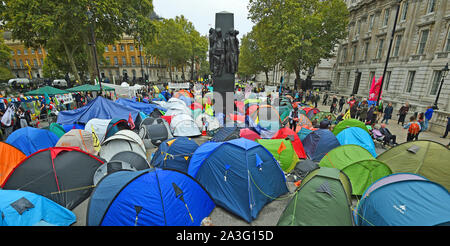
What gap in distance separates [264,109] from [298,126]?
234 cm

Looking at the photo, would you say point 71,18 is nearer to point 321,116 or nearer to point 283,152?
point 283,152

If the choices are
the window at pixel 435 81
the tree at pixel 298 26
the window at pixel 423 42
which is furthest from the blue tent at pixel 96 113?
the window at pixel 423 42

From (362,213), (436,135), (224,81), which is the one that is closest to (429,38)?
(436,135)

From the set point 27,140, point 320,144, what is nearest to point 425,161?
point 320,144

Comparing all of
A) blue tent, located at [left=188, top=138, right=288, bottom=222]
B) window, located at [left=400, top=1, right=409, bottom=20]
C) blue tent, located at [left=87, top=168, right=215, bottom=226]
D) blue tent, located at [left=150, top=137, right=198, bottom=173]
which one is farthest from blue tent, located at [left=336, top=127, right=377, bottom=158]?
window, located at [left=400, top=1, right=409, bottom=20]

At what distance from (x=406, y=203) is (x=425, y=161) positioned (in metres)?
3.24

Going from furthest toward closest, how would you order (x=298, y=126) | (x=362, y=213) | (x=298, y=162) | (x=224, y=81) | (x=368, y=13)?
(x=368, y=13)
(x=224, y=81)
(x=298, y=126)
(x=298, y=162)
(x=362, y=213)

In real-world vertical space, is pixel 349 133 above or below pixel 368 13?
below

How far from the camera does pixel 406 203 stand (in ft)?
12.5

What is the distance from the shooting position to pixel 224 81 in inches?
504

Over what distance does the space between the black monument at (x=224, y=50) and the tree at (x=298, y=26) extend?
1269 cm

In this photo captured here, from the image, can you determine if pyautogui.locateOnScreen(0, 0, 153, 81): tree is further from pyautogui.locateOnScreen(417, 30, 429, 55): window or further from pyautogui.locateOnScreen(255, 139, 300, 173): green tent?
pyautogui.locateOnScreen(417, 30, 429, 55): window

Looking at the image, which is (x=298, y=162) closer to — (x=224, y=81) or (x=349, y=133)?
(x=349, y=133)
